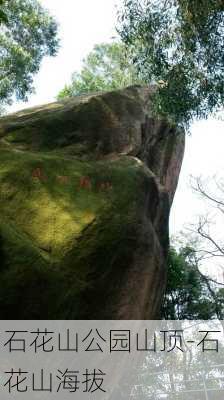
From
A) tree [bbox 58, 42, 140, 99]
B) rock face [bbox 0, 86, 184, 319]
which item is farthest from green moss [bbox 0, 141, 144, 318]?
tree [bbox 58, 42, 140, 99]

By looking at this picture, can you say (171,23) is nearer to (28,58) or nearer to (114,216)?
(114,216)

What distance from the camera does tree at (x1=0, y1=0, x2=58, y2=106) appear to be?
20.3 meters

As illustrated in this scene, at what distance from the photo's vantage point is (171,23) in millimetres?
10648

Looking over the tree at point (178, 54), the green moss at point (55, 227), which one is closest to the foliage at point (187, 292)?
the tree at point (178, 54)

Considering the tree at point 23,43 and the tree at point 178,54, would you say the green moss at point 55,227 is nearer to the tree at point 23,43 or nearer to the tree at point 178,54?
the tree at point 178,54

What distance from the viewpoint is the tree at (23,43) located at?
20.3 meters

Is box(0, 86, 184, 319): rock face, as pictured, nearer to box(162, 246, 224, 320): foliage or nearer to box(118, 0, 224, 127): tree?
box(118, 0, 224, 127): tree

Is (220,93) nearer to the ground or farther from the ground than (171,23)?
nearer to the ground

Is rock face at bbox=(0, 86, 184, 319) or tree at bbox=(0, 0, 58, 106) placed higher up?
tree at bbox=(0, 0, 58, 106)

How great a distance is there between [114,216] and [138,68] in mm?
5525

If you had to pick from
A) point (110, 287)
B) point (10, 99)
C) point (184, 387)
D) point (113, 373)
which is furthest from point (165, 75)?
point (184, 387)

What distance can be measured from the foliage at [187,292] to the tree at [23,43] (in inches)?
449

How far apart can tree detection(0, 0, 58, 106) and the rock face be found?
11222 millimetres

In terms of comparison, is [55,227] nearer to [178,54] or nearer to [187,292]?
[178,54]
